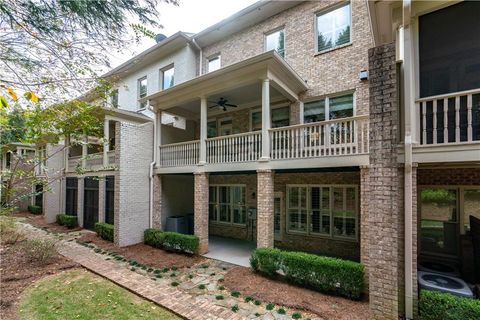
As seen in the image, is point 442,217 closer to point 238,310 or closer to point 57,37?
point 238,310

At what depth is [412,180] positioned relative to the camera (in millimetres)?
4504

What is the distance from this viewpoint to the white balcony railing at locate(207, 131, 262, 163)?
7867mm

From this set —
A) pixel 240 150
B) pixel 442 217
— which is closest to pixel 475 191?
pixel 442 217

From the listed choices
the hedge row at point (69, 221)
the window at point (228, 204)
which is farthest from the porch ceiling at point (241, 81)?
the hedge row at point (69, 221)

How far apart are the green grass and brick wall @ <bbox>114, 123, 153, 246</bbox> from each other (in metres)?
3.23

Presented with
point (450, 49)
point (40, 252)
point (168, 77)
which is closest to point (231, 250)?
point (40, 252)

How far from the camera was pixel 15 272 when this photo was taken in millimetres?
6922

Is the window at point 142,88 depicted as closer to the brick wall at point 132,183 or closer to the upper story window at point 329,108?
the brick wall at point 132,183

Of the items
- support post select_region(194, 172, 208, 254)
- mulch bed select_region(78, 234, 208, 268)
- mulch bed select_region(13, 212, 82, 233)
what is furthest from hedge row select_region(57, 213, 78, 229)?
support post select_region(194, 172, 208, 254)

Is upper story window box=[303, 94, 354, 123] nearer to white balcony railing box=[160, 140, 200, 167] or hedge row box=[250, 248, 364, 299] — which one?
white balcony railing box=[160, 140, 200, 167]

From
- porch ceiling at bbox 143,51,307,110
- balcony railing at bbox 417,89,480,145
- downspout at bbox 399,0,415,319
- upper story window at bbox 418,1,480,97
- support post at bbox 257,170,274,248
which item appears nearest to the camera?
balcony railing at bbox 417,89,480,145

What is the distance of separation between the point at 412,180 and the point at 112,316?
22.1 feet

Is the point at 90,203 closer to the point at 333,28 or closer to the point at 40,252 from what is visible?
the point at 40,252

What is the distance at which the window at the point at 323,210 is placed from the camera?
8.34m
